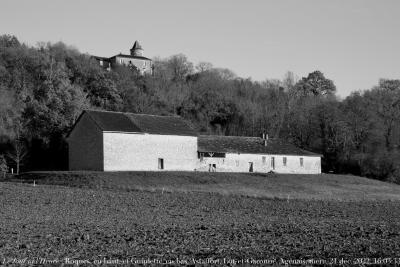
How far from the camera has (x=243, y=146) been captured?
235ft

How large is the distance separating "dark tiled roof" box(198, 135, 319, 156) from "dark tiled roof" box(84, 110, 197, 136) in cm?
350

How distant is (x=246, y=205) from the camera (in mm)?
38844

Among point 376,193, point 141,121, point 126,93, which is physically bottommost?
point 376,193

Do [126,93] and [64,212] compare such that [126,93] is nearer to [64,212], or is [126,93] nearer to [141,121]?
[141,121]

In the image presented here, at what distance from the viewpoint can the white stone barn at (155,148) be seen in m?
58.6

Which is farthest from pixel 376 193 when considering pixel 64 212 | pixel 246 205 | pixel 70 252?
pixel 70 252

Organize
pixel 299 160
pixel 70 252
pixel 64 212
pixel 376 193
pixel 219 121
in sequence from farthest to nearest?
pixel 219 121 < pixel 299 160 < pixel 376 193 < pixel 64 212 < pixel 70 252

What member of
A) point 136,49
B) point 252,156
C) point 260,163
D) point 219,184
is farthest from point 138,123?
point 136,49

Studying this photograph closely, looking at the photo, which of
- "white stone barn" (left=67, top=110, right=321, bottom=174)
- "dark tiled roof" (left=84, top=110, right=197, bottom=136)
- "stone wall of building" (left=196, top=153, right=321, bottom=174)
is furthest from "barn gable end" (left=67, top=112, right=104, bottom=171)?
"stone wall of building" (left=196, top=153, right=321, bottom=174)

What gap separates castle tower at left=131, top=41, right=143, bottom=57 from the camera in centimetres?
16000

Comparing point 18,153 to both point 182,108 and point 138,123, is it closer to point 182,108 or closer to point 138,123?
point 138,123

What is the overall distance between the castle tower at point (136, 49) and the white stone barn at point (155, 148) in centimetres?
9203

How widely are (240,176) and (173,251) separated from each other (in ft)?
135

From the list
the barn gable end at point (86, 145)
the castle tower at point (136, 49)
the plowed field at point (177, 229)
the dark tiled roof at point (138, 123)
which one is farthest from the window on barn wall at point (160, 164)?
the castle tower at point (136, 49)
